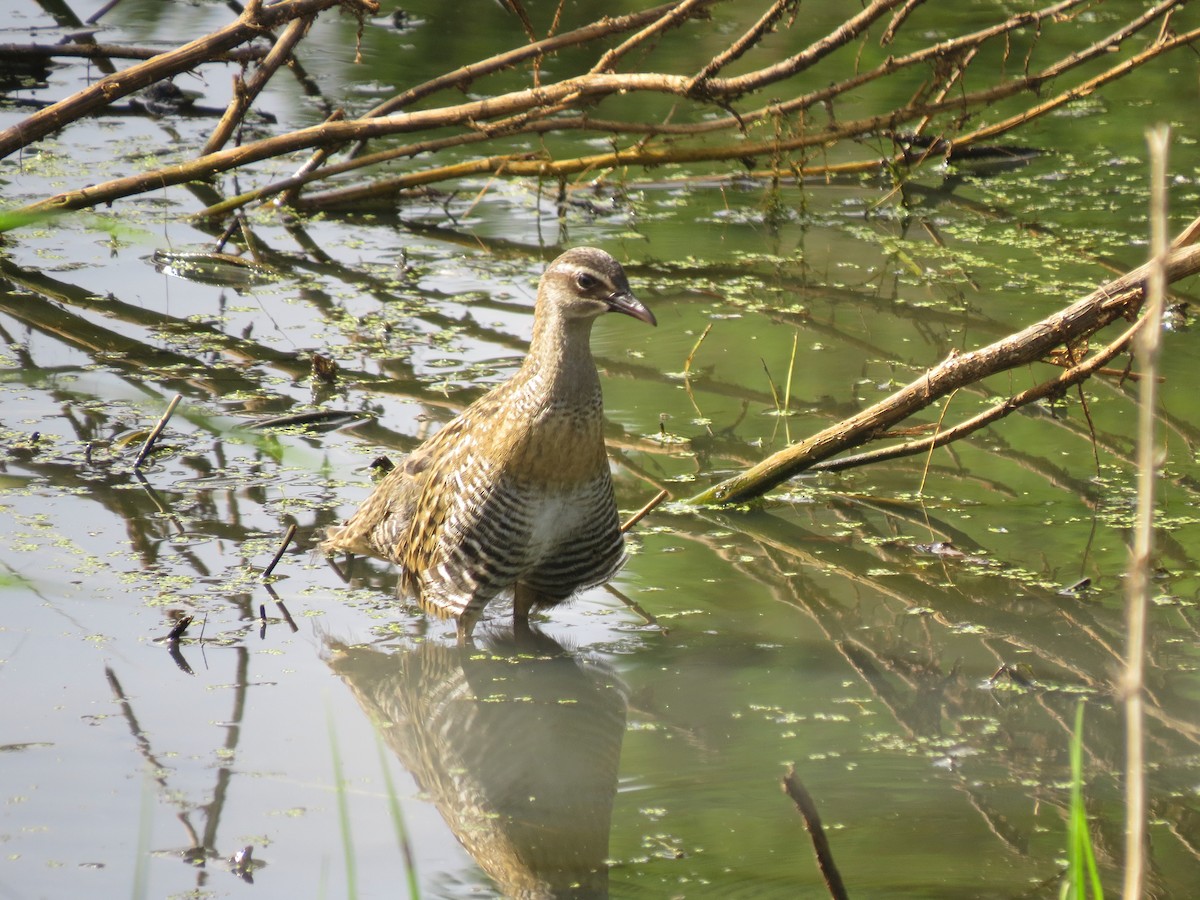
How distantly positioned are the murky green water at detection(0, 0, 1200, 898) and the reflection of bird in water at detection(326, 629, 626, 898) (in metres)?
0.01

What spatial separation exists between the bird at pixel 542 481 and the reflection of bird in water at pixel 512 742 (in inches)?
9.2

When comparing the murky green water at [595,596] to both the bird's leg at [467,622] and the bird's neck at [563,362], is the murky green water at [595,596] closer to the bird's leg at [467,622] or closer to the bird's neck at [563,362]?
the bird's leg at [467,622]

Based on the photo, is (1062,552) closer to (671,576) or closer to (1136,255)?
(671,576)

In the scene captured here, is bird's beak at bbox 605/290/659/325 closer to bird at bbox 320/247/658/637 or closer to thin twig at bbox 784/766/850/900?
bird at bbox 320/247/658/637

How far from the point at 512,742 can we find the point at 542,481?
77cm

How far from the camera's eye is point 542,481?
4.24 m

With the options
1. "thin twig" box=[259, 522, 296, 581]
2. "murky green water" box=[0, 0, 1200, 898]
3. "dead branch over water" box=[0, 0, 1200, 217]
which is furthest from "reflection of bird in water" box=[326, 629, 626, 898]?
"dead branch over water" box=[0, 0, 1200, 217]

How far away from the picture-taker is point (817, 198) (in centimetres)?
904

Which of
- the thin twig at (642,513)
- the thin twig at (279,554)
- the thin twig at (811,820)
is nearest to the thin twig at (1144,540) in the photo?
the thin twig at (811,820)

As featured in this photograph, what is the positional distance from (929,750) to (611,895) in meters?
1.06

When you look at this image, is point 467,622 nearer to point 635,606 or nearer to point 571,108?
point 635,606

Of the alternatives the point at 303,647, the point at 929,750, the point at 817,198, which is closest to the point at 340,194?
the point at 817,198

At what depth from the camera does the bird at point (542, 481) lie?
4.23m

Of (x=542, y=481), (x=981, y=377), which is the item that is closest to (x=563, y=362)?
(x=542, y=481)
